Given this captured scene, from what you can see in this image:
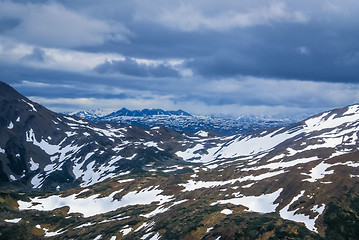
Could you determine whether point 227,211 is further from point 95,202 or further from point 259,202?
point 95,202

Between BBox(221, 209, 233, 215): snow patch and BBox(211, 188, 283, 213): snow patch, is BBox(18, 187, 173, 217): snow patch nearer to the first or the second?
BBox(211, 188, 283, 213): snow patch

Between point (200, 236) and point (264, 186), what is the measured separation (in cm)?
3913

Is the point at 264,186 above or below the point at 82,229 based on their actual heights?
above

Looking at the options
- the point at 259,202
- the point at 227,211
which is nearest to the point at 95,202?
the point at 227,211

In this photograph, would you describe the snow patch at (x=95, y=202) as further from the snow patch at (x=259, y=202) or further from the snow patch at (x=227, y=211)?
the snow patch at (x=227, y=211)

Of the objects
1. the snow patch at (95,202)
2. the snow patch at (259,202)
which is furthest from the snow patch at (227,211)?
the snow patch at (95,202)

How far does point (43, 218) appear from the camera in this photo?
12050cm

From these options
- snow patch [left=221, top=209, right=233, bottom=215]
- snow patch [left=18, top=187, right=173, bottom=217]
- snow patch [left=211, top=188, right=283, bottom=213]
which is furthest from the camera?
snow patch [left=18, top=187, right=173, bottom=217]

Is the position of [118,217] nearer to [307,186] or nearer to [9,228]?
[9,228]

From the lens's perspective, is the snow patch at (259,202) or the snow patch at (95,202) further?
the snow patch at (95,202)

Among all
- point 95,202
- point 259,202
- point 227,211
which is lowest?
point 95,202

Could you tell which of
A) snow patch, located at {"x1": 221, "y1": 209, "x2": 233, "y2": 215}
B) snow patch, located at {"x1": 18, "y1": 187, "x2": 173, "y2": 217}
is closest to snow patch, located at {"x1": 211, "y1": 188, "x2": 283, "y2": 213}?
snow patch, located at {"x1": 221, "y1": 209, "x2": 233, "y2": 215}

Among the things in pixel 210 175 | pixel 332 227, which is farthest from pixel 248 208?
pixel 210 175

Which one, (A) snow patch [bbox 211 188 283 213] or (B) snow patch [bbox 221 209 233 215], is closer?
(B) snow patch [bbox 221 209 233 215]
